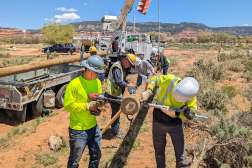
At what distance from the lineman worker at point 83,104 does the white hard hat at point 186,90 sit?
1.05m

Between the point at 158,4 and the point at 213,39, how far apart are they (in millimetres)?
96554

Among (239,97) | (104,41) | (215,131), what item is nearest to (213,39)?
(104,41)

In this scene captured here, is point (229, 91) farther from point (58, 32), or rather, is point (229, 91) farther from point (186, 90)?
point (58, 32)

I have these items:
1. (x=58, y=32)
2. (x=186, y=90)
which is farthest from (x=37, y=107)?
(x=58, y=32)

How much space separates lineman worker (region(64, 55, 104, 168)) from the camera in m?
5.23

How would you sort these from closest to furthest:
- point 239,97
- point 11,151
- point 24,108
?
point 11,151 → point 24,108 → point 239,97

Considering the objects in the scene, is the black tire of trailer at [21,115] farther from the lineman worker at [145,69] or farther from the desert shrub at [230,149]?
the desert shrub at [230,149]

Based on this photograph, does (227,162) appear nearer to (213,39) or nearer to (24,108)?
(24,108)

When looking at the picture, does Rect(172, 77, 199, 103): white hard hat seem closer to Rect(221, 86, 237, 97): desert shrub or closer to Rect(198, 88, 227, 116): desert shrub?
Rect(198, 88, 227, 116): desert shrub

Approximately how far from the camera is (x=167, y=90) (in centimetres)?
553

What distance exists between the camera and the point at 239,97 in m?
13.4

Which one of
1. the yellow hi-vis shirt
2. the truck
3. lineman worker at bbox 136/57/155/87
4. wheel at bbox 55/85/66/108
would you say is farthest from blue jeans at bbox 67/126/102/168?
lineman worker at bbox 136/57/155/87

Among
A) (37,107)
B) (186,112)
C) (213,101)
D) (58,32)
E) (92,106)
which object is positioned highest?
(58,32)

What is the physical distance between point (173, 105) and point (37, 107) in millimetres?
5797
